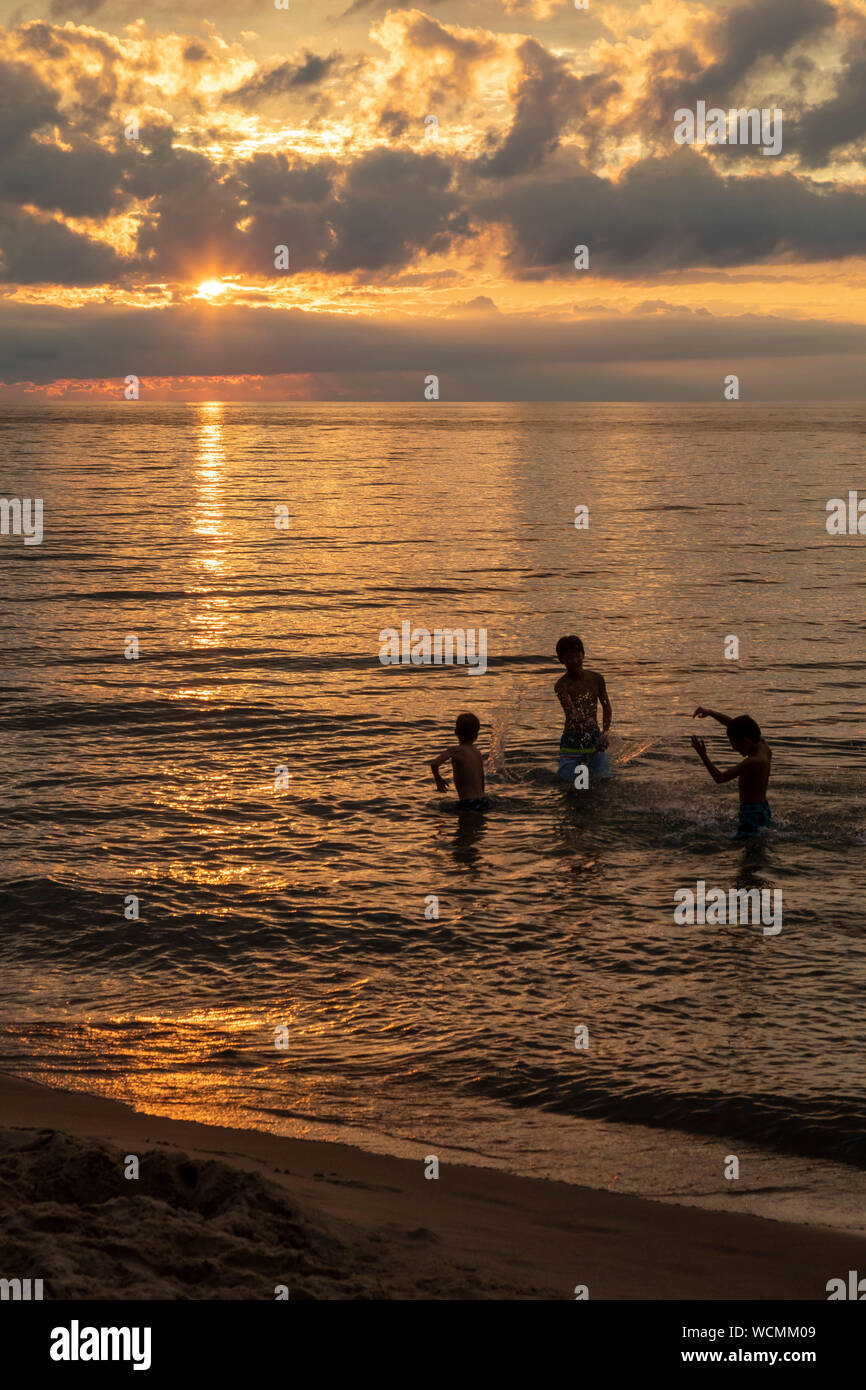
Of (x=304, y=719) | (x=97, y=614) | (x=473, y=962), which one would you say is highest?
(x=97, y=614)

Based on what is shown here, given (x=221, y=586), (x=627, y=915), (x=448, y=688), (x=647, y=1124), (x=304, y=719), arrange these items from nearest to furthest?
(x=647, y=1124) → (x=627, y=915) → (x=304, y=719) → (x=448, y=688) → (x=221, y=586)

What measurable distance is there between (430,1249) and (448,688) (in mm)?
16764

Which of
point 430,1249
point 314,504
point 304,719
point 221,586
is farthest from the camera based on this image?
point 314,504

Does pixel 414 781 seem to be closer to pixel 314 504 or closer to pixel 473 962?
pixel 473 962

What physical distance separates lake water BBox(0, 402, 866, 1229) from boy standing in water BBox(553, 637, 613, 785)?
532mm

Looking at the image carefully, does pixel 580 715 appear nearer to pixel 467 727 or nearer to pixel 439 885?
pixel 467 727

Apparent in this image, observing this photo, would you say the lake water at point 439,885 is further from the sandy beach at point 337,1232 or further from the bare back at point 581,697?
the bare back at point 581,697

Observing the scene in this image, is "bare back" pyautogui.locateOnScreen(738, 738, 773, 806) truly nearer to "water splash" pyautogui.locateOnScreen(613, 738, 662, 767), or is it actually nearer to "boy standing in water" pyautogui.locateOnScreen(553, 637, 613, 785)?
"boy standing in water" pyautogui.locateOnScreen(553, 637, 613, 785)

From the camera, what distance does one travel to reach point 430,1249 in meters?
5.71

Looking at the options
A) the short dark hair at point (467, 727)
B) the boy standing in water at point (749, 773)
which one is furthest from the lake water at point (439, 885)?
the short dark hair at point (467, 727)

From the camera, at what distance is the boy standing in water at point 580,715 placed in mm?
15570

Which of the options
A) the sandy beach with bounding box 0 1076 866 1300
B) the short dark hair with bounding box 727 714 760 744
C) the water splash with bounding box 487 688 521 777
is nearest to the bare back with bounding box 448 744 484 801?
the water splash with bounding box 487 688 521 777

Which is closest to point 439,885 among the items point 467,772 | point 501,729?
point 467,772
